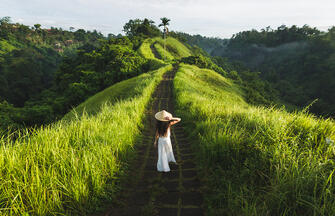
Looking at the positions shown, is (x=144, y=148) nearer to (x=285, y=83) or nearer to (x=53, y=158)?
(x=53, y=158)

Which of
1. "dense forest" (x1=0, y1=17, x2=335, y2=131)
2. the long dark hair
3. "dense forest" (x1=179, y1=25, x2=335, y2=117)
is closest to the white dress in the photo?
the long dark hair

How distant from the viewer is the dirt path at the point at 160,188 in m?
2.75

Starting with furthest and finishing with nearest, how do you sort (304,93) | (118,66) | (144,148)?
(304,93) < (118,66) < (144,148)

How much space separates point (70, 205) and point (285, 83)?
66.9 metres

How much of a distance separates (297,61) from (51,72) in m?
94.9

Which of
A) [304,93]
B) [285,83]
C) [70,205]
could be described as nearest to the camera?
[70,205]

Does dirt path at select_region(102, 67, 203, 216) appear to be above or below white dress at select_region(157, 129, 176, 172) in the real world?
below

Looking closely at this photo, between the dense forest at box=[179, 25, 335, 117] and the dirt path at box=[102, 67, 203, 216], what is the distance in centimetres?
2463

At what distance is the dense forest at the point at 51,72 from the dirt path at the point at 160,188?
13.4 meters

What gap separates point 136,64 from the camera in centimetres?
2748

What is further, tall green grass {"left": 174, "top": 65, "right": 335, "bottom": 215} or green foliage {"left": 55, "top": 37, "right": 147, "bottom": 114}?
green foliage {"left": 55, "top": 37, "right": 147, "bottom": 114}

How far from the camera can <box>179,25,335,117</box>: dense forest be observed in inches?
1882

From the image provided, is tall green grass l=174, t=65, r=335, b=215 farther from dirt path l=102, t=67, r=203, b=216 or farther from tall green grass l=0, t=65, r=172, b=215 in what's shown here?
tall green grass l=0, t=65, r=172, b=215

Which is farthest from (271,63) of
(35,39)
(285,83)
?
(35,39)
